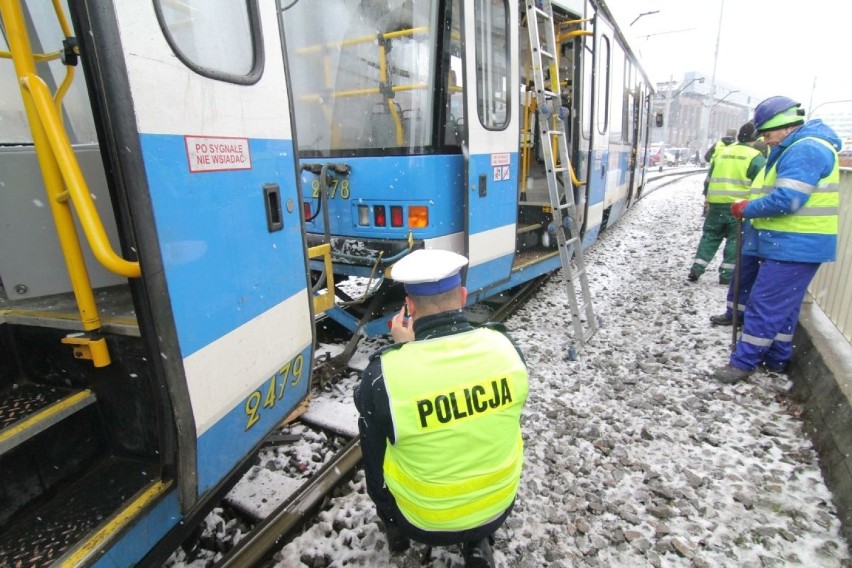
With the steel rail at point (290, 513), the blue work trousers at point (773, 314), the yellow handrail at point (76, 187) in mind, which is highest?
the yellow handrail at point (76, 187)

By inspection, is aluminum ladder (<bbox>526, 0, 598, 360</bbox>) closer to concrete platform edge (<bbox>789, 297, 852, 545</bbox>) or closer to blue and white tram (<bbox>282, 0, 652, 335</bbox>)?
blue and white tram (<bbox>282, 0, 652, 335</bbox>)

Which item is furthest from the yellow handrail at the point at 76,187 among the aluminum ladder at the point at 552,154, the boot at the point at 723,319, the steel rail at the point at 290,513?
the boot at the point at 723,319

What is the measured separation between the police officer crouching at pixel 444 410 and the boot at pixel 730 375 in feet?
8.79

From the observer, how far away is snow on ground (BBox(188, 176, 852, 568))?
223cm

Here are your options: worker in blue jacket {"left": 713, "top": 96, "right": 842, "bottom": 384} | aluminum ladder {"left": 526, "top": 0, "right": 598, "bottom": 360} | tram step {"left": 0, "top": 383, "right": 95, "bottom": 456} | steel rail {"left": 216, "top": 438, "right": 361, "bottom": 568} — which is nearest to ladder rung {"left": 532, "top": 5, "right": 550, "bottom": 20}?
aluminum ladder {"left": 526, "top": 0, "right": 598, "bottom": 360}

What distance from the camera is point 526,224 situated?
6320 mm

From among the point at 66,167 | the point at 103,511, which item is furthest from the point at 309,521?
the point at 66,167

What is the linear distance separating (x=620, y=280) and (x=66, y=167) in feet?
21.0

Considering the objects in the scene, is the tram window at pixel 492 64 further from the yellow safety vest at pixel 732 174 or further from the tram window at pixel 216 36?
the yellow safety vest at pixel 732 174

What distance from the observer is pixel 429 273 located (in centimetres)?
172

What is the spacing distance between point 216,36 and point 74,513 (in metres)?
1.93

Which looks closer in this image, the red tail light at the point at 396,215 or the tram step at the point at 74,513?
the tram step at the point at 74,513

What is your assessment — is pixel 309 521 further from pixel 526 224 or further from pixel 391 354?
pixel 526 224

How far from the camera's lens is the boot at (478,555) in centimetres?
198
